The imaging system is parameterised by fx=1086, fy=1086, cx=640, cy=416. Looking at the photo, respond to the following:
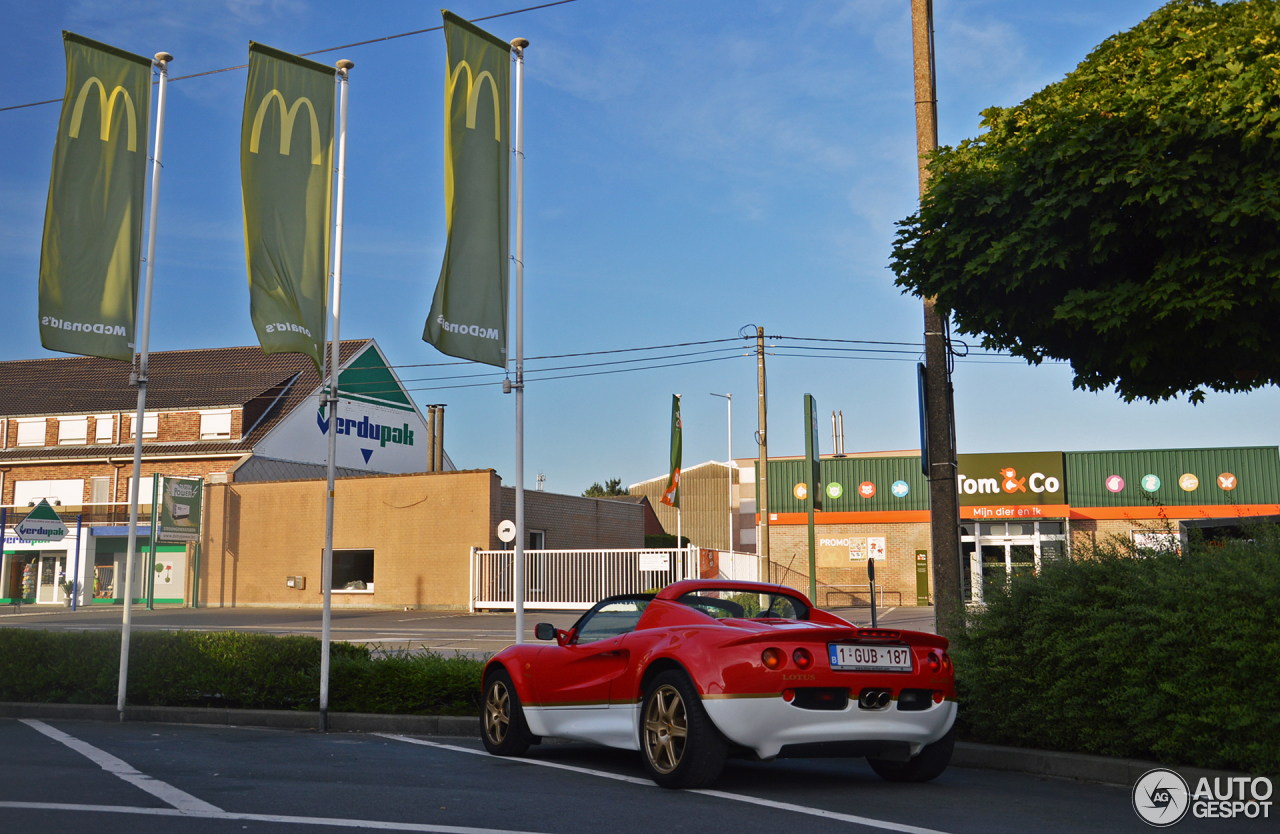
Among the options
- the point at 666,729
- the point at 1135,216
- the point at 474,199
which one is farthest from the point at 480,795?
the point at 1135,216

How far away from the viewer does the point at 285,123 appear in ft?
35.0

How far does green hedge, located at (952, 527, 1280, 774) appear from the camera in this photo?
623cm

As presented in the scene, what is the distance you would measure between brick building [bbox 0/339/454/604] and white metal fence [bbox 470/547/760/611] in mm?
8089

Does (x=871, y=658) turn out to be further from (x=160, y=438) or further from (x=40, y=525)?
(x=160, y=438)

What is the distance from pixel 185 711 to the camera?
10320 millimetres

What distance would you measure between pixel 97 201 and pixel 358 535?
25.6 metres

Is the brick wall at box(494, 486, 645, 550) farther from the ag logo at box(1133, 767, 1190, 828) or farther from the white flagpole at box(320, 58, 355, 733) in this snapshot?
the ag logo at box(1133, 767, 1190, 828)

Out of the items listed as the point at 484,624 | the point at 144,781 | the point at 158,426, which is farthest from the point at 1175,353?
the point at 158,426

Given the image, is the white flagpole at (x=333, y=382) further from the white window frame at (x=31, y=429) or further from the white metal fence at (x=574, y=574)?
the white window frame at (x=31, y=429)

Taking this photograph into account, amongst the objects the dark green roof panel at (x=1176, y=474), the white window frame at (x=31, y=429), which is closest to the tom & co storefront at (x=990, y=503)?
the dark green roof panel at (x=1176, y=474)

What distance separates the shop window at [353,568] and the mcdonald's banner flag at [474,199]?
2659 centimetres

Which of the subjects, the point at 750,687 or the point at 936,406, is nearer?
the point at 750,687

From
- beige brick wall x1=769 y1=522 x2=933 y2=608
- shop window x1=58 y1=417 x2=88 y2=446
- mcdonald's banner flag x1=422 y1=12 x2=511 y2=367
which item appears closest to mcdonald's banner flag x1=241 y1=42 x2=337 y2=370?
mcdonald's banner flag x1=422 y1=12 x2=511 y2=367

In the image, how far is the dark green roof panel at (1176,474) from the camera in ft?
117
